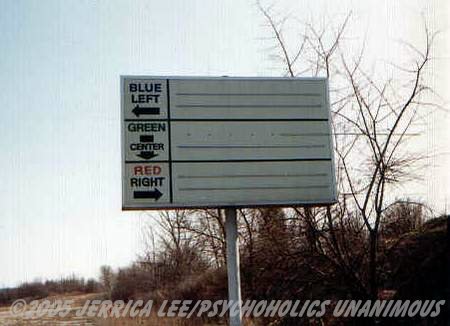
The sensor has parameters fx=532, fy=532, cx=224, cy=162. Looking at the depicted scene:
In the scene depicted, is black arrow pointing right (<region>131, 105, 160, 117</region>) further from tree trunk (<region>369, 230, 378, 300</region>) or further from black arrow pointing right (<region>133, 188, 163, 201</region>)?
tree trunk (<region>369, 230, 378, 300</region>)

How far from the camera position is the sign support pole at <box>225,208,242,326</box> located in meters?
6.04

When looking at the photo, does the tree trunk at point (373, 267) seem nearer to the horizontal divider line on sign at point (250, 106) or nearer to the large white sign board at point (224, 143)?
the large white sign board at point (224, 143)

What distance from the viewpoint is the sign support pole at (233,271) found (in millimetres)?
6039

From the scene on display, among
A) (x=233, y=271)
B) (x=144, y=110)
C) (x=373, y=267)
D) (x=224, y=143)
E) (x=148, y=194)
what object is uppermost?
(x=144, y=110)

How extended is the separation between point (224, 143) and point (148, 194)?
1074 millimetres

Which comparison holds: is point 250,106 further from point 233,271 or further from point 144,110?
point 233,271

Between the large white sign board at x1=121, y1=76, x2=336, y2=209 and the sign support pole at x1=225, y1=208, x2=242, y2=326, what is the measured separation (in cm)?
41

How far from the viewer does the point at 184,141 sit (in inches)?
239

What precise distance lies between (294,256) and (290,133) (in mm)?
2896

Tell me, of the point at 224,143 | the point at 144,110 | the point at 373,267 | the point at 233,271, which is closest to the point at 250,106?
the point at 224,143

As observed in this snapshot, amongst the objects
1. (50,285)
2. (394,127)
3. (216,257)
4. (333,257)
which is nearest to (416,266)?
(333,257)

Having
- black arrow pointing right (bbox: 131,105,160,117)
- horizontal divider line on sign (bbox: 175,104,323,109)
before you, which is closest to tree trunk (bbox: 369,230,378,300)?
horizontal divider line on sign (bbox: 175,104,323,109)

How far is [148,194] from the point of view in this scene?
5812mm

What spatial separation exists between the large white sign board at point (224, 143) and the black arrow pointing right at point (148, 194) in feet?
0.04
